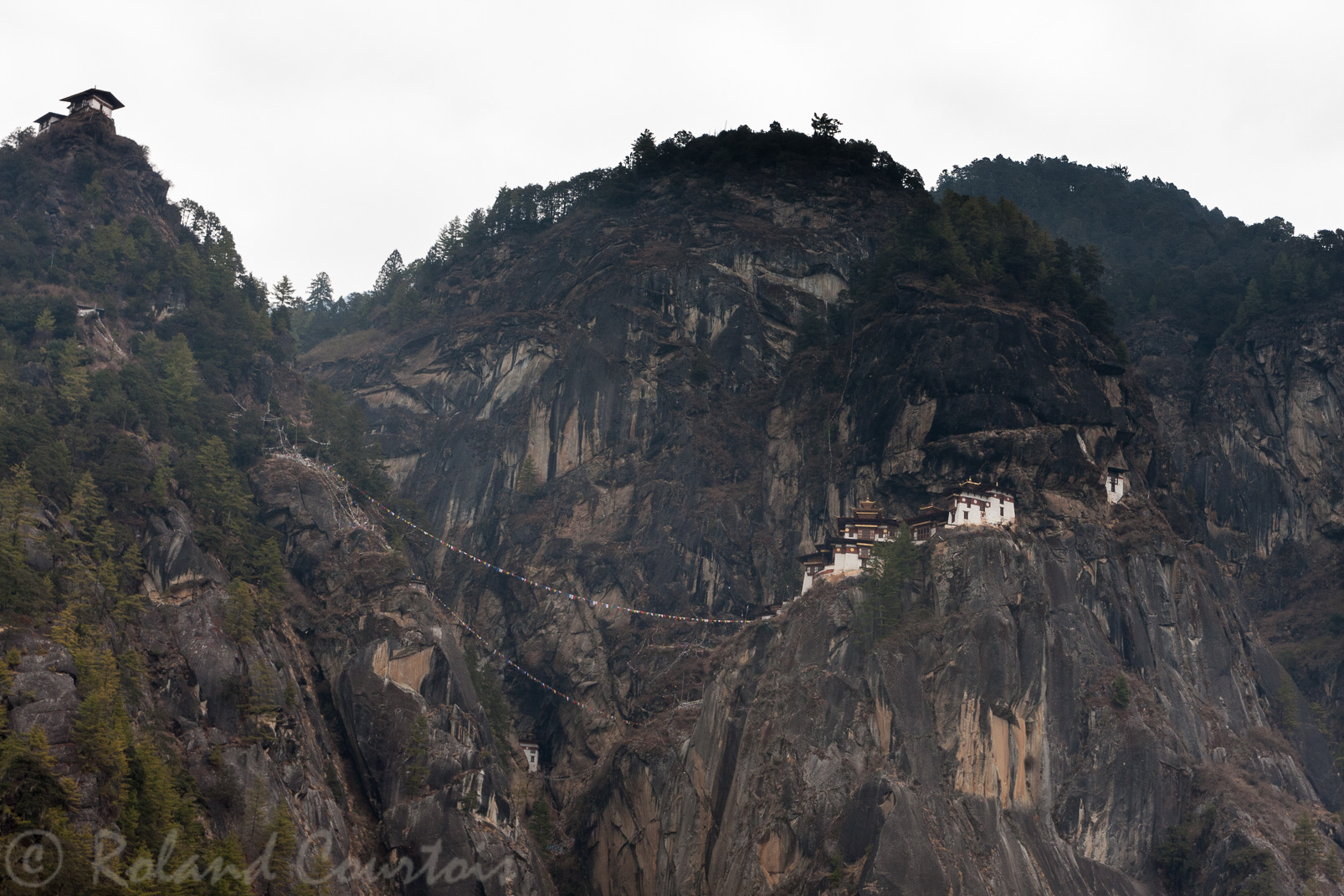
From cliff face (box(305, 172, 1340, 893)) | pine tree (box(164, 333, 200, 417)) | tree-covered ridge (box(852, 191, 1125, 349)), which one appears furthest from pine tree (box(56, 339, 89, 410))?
tree-covered ridge (box(852, 191, 1125, 349))

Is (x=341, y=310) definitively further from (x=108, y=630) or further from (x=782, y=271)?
(x=108, y=630)

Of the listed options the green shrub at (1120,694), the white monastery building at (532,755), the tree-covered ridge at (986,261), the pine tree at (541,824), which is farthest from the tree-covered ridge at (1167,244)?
the pine tree at (541,824)

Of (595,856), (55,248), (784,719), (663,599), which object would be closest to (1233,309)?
(663,599)

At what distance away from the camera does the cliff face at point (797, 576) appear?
72.6m

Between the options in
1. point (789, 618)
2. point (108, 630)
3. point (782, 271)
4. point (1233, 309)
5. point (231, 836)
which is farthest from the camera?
point (1233, 309)

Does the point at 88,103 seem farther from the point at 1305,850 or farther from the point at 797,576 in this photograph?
the point at 1305,850

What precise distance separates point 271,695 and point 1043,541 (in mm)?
43692

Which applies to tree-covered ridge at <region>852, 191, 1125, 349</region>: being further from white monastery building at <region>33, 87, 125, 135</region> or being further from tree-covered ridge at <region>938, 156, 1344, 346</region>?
white monastery building at <region>33, 87, 125, 135</region>

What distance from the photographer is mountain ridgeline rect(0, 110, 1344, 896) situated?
69.1m

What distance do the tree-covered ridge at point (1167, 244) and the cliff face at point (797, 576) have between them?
1305 cm

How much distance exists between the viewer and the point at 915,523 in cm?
8375

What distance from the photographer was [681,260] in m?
110

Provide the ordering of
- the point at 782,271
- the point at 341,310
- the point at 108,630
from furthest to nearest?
the point at 341,310
the point at 782,271
the point at 108,630

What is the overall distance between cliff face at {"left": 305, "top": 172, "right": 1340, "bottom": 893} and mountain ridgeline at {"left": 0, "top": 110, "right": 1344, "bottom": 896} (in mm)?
295
